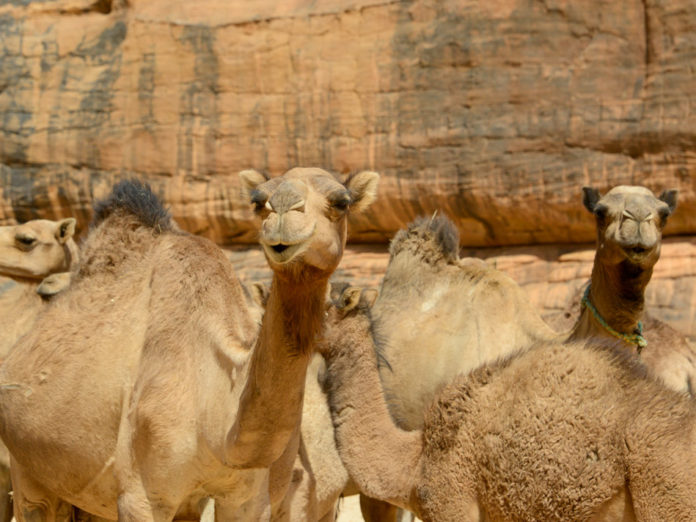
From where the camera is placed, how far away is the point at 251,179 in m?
3.98

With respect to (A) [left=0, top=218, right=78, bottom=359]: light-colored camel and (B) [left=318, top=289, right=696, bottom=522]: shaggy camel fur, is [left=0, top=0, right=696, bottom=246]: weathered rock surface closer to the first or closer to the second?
(A) [left=0, top=218, right=78, bottom=359]: light-colored camel

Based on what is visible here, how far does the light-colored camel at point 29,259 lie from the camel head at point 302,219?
4.25 metres

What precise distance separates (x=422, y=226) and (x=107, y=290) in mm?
2641

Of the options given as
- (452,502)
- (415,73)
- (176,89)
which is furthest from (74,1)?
(452,502)

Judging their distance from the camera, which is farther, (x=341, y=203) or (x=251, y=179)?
(x=251, y=179)

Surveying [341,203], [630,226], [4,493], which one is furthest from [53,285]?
[630,226]

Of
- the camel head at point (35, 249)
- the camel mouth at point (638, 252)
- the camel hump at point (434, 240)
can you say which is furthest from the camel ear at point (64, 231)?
the camel mouth at point (638, 252)

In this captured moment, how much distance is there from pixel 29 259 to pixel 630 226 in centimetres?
414

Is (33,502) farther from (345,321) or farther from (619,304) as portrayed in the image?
(619,304)

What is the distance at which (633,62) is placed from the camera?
991 centimetres

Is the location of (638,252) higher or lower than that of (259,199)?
lower

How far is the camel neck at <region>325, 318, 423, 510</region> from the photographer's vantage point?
450 cm

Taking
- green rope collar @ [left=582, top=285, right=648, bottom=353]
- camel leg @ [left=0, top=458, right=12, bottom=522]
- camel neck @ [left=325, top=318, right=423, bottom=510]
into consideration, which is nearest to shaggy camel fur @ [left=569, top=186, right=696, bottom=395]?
green rope collar @ [left=582, top=285, right=648, bottom=353]

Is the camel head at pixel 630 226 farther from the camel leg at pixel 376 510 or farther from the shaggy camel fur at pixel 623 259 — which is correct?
the camel leg at pixel 376 510
